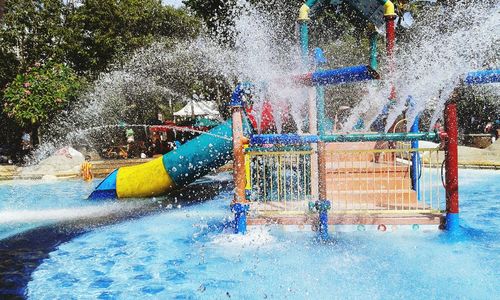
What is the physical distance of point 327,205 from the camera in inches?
229

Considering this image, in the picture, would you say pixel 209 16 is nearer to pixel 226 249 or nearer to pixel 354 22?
pixel 354 22

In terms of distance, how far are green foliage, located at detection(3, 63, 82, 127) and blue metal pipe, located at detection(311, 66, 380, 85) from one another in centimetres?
1576

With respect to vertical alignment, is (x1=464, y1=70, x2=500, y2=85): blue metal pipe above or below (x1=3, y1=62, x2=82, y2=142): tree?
below

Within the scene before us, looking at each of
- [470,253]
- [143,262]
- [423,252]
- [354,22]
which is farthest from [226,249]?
[354,22]

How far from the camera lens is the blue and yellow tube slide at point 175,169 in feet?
29.7

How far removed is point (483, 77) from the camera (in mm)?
5355

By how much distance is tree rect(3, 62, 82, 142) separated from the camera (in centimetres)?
1848

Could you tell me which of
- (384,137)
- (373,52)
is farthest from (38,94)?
(384,137)

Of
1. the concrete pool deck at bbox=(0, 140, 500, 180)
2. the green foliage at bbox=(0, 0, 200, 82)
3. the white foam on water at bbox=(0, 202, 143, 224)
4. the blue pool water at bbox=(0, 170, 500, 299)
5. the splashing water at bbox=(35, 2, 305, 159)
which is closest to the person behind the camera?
the blue pool water at bbox=(0, 170, 500, 299)

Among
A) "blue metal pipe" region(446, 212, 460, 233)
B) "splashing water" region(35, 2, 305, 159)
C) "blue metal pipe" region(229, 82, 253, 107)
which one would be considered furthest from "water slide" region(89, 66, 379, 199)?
"splashing water" region(35, 2, 305, 159)

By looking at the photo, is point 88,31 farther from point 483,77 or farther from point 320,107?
point 483,77

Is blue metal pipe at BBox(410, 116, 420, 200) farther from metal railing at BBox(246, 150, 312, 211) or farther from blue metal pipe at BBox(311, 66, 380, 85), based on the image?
blue metal pipe at BBox(311, 66, 380, 85)

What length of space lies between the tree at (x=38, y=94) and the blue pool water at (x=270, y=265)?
1309 centimetres

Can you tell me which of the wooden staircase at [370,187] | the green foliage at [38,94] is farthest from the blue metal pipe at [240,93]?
the green foliage at [38,94]
